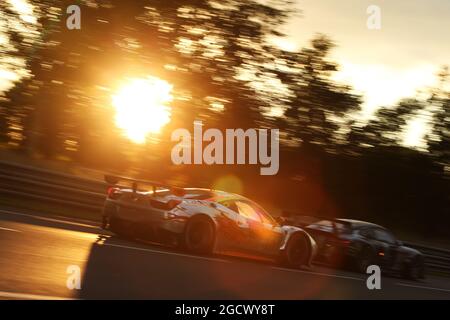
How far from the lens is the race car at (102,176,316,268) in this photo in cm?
1119

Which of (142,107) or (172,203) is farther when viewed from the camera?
(142,107)

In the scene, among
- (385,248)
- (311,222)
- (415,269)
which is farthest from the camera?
(415,269)

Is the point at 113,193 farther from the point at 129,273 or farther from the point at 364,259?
the point at 364,259

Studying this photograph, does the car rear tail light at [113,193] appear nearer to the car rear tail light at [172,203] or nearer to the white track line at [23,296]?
the car rear tail light at [172,203]

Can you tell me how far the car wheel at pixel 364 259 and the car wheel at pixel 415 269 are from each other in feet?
4.12

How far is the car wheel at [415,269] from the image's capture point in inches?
638

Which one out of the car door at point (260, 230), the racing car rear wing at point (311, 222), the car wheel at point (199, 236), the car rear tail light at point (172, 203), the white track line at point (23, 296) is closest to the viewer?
the white track line at point (23, 296)

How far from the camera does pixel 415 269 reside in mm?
16359

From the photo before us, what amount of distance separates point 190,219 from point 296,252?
8.44 ft

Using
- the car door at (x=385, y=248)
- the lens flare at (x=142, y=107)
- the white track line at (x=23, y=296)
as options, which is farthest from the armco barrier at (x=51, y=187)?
the white track line at (x=23, y=296)

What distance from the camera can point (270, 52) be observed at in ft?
83.7

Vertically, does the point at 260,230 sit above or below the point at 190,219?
below

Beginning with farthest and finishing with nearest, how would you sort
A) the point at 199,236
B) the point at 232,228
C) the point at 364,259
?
the point at 364,259
the point at 232,228
the point at 199,236

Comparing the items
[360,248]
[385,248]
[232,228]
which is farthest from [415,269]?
[232,228]
